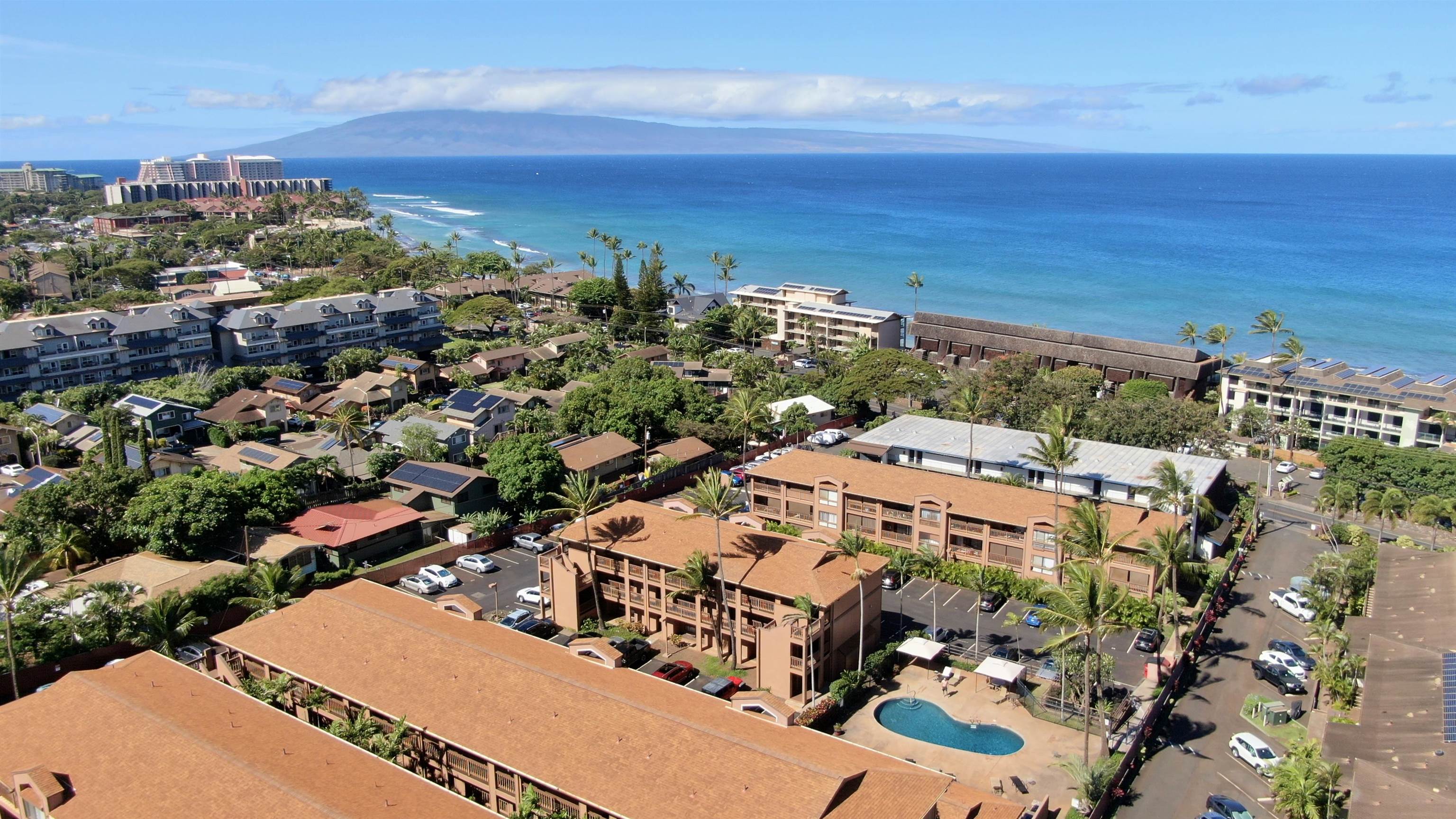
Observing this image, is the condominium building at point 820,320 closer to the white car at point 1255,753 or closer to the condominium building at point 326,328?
the condominium building at point 326,328

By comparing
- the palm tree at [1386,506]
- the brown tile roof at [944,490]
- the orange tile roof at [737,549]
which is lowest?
the palm tree at [1386,506]

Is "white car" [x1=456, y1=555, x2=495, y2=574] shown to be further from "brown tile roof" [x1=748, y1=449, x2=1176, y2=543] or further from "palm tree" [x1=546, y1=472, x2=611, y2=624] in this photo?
"brown tile roof" [x1=748, y1=449, x2=1176, y2=543]

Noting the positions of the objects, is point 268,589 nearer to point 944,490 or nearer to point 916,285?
point 944,490

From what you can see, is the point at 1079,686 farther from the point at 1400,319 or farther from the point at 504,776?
the point at 1400,319

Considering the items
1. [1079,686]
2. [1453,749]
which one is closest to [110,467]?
[1079,686]

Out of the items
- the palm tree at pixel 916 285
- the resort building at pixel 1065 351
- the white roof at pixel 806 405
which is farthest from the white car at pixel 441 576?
the palm tree at pixel 916 285
